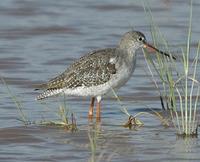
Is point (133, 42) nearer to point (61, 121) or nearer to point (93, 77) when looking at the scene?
point (93, 77)

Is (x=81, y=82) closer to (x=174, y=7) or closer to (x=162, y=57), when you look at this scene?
(x=162, y=57)

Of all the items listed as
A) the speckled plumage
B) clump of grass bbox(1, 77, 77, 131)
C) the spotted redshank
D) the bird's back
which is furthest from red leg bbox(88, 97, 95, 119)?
clump of grass bbox(1, 77, 77, 131)

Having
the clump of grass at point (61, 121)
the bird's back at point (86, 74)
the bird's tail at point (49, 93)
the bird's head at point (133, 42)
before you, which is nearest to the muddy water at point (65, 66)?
the clump of grass at point (61, 121)

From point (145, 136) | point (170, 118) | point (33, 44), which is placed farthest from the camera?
point (33, 44)

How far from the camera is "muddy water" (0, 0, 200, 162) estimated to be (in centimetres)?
1019

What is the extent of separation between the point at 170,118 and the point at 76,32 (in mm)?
6206

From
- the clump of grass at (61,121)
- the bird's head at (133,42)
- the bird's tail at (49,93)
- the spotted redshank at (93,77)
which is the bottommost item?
the clump of grass at (61,121)

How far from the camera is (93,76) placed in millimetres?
12102

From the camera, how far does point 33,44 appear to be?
16438 millimetres

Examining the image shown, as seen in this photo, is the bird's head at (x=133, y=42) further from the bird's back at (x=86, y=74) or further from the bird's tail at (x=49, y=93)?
the bird's tail at (x=49, y=93)

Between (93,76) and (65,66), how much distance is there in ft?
9.58

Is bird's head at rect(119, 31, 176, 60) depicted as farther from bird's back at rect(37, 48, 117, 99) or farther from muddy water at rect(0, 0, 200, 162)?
muddy water at rect(0, 0, 200, 162)

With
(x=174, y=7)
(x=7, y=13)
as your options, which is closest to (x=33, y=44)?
(x=7, y=13)

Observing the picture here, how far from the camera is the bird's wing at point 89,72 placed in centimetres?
1204
